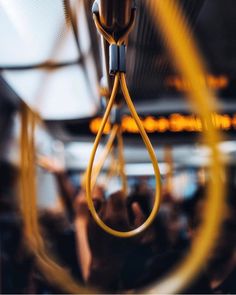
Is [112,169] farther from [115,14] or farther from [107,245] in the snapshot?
[115,14]

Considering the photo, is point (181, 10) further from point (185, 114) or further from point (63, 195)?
point (63, 195)

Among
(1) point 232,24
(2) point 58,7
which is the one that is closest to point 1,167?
(2) point 58,7

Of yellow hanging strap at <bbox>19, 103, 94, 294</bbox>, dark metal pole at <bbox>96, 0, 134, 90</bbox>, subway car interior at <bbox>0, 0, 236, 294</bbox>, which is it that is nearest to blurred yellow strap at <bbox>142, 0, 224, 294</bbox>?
subway car interior at <bbox>0, 0, 236, 294</bbox>

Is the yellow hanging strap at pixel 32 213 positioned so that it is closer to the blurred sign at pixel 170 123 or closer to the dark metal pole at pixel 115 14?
the blurred sign at pixel 170 123

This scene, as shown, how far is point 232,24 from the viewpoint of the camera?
1785 millimetres

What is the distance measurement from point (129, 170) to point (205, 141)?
1.30ft

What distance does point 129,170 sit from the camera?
1.98 m

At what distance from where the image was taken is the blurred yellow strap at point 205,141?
1583 millimetres

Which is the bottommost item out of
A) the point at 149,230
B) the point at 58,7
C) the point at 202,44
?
the point at 149,230

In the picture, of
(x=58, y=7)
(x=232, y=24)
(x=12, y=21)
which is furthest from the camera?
(x=232, y=24)

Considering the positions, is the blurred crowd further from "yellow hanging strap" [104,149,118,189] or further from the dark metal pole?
the dark metal pole

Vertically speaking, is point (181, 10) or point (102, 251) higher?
point (181, 10)

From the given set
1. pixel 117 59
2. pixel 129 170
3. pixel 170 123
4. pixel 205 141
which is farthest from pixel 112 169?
pixel 117 59

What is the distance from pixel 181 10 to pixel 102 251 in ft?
3.34
